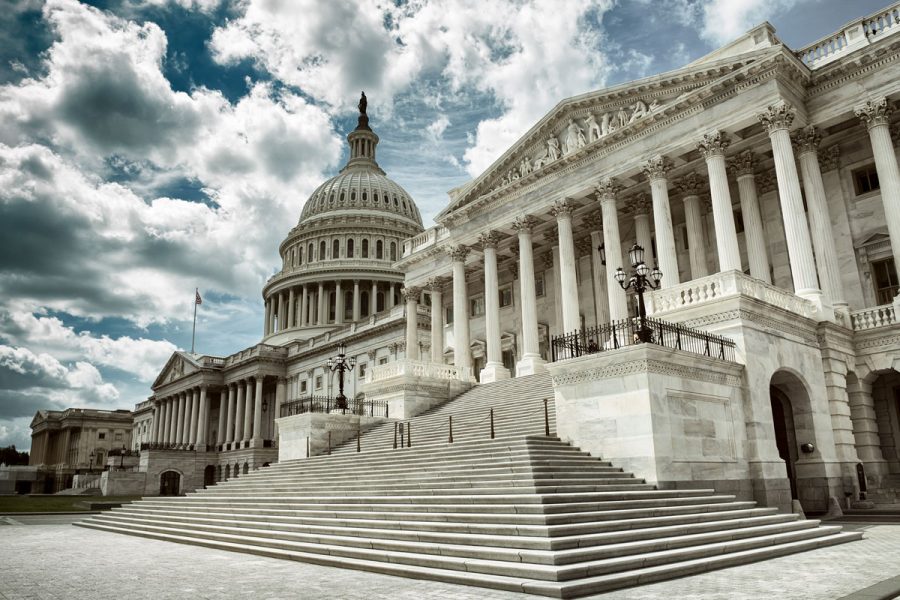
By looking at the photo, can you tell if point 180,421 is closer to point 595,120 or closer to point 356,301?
point 356,301

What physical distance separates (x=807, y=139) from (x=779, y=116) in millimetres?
2765

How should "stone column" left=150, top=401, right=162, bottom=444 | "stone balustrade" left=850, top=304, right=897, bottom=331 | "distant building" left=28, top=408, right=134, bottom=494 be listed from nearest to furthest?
1. "stone balustrade" left=850, top=304, right=897, bottom=331
2. "stone column" left=150, top=401, right=162, bottom=444
3. "distant building" left=28, top=408, right=134, bottom=494

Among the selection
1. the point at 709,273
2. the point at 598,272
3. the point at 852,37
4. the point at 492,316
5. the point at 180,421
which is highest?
the point at 852,37

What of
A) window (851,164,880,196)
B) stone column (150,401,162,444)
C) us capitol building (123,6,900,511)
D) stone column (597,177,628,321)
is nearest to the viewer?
us capitol building (123,6,900,511)

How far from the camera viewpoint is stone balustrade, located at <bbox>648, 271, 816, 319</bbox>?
75.0ft

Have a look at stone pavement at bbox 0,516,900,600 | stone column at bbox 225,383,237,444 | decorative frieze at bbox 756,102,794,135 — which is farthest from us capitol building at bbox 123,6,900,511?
stone column at bbox 225,383,237,444

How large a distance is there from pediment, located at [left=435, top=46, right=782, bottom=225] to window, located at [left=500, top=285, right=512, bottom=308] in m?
7.61

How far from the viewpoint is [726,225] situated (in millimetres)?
30125

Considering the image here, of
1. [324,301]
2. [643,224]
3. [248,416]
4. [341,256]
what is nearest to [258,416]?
[248,416]

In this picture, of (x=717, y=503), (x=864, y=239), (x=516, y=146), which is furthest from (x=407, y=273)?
(x=717, y=503)

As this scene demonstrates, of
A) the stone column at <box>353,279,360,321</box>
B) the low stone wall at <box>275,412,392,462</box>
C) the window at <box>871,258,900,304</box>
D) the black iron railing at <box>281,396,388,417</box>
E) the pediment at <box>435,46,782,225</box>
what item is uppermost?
the stone column at <box>353,279,360,321</box>

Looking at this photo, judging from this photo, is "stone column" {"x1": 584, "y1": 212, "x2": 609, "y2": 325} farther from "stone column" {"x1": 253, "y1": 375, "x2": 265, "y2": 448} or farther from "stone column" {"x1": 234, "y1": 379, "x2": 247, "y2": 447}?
"stone column" {"x1": 234, "y1": 379, "x2": 247, "y2": 447}

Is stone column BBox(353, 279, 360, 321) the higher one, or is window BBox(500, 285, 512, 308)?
stone column BBox(353, 279, 360, 321)

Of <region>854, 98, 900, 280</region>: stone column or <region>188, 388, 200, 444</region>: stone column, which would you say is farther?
<region>188, 388, 200, 444</region>: stone column
